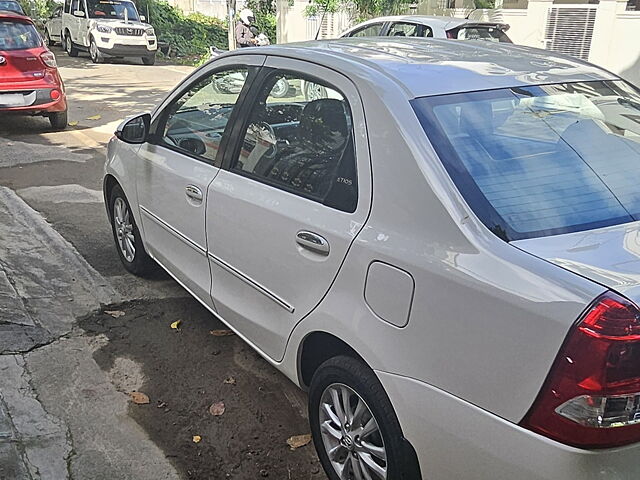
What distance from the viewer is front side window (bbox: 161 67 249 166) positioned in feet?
12.2

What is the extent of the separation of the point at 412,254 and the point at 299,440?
1406 millimetres

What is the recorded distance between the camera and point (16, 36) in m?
9.77

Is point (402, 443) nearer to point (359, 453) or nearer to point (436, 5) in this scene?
point (359, 453)

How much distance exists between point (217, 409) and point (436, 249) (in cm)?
177

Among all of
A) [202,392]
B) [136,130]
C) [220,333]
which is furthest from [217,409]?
[136,130]

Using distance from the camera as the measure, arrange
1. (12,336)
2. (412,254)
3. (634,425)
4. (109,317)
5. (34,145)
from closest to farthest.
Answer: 1. (634,425)
2. (412,254)
3. (12,336)
4. (109,317)
5. (34,145)

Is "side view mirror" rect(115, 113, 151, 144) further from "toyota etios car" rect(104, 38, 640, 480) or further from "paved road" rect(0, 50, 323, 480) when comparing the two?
"paved road" rect(0, 50, 323, 480)

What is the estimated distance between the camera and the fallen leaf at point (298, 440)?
10.9 ft

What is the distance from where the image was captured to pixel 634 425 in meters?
1.94

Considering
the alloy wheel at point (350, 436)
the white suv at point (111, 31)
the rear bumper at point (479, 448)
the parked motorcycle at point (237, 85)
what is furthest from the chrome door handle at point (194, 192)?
the white suv at point (111, 31)

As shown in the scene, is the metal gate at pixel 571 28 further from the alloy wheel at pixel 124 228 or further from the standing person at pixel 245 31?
the alloy wheel at pixel 124 228

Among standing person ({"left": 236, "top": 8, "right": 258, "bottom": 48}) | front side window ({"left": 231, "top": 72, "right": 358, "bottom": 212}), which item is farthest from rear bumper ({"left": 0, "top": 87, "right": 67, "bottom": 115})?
front side window ({"left": 231, "top": 72, "right": 358, "bottom": 212})

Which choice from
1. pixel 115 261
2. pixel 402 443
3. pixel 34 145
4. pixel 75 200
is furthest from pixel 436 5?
pixel 402 443

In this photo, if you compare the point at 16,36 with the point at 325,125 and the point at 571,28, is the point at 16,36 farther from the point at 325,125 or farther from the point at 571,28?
the point at 571,28
